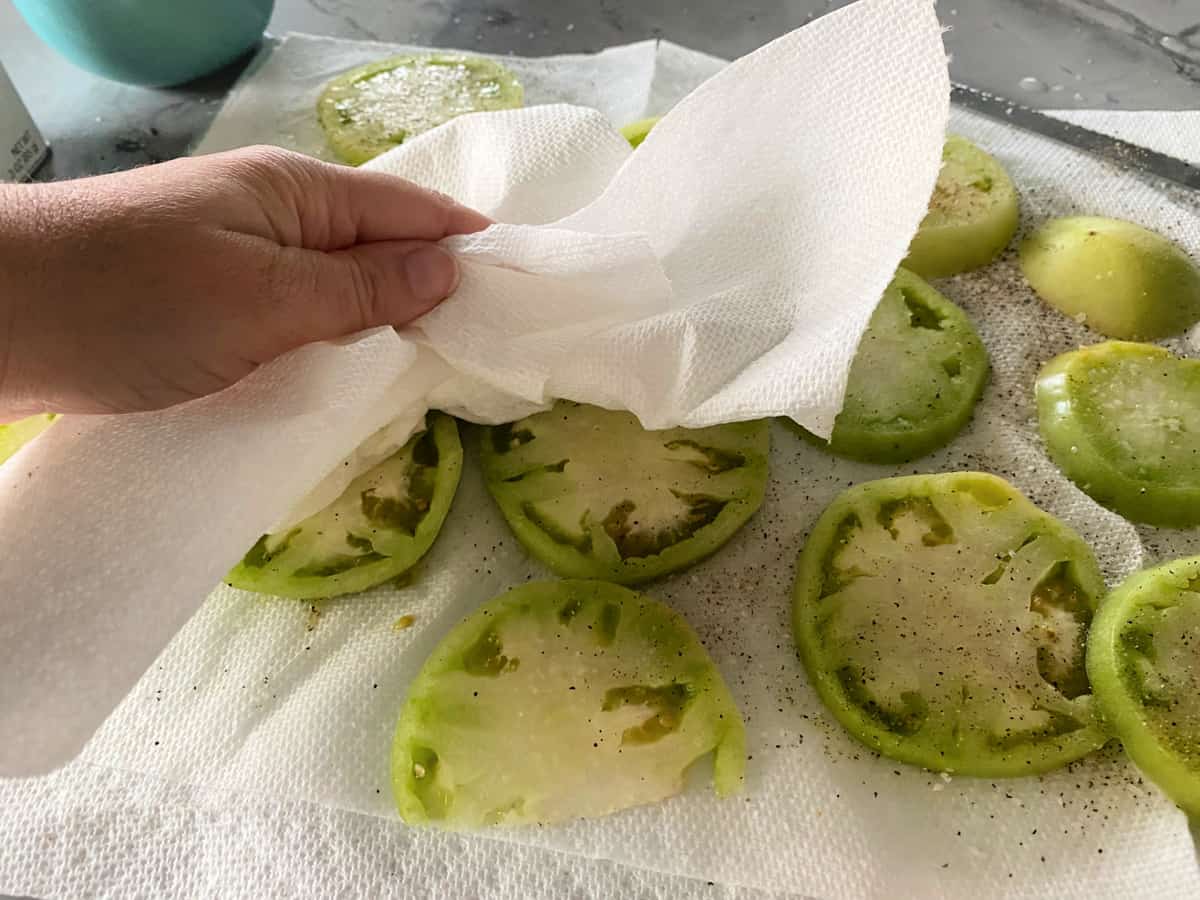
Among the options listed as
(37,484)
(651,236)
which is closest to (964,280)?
(651,236)

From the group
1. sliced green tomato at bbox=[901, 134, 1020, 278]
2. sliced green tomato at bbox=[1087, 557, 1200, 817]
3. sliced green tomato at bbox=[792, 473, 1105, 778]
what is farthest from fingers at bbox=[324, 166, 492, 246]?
sliced green tomato at bbox=[1087, 557, 1200, 817]

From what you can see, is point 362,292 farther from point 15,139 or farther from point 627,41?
point 627,41

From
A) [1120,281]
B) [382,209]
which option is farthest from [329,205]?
[1120,281]

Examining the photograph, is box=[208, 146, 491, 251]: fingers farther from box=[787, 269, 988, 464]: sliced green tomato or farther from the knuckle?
box=[787, 269, 988, 464]: sliced green tomato

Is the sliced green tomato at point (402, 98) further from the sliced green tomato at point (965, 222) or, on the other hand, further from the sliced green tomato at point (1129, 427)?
the sliced green tomato at point (1129, 427)

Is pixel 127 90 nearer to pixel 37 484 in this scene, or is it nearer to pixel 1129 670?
pixel 37 484
